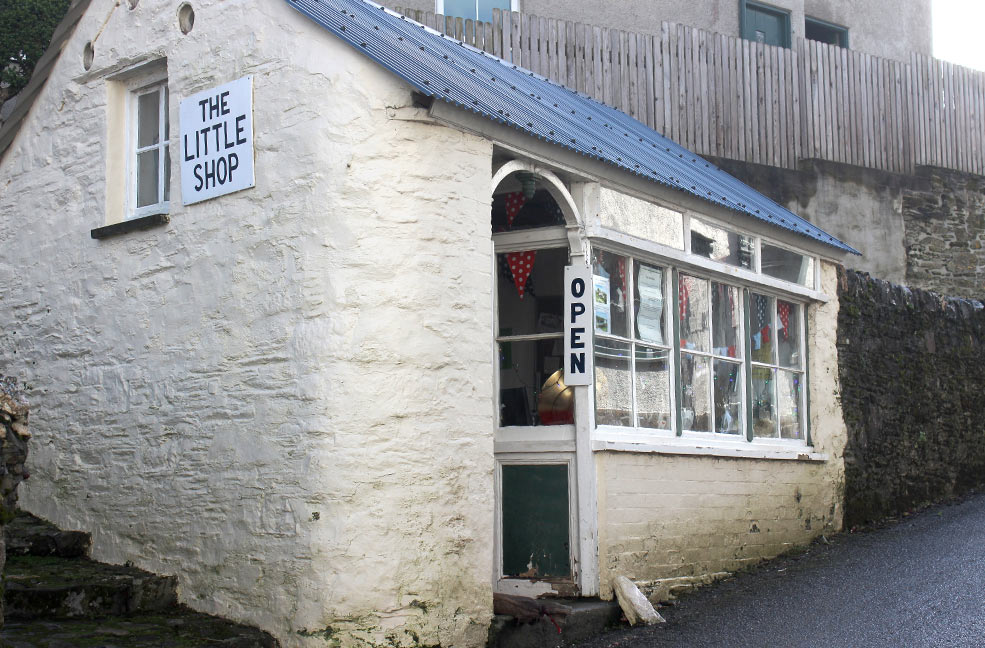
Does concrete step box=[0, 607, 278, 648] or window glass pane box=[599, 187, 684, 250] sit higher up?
window glass pane box=[599, 187, 684, 250]

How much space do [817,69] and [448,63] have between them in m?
8.72

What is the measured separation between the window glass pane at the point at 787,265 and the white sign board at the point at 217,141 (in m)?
5.08

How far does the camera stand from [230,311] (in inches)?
277

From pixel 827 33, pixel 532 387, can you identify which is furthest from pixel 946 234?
pixel 532 387

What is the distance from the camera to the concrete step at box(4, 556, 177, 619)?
6480 millimetres

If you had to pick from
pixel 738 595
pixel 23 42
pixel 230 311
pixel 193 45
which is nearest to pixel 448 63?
pixel 193 45

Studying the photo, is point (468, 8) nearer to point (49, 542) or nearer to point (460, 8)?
point (460, 8)

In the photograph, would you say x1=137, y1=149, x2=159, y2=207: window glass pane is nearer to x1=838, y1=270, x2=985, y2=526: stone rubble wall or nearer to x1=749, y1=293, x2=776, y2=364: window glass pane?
x1=749, y1=293, x2=776, y2=364: window glass pane

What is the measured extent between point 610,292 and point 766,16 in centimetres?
1075

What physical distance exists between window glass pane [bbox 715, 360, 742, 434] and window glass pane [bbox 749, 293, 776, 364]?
15.7 inches

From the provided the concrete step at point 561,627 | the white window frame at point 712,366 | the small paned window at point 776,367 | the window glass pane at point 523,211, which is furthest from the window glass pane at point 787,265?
the concrete step at point 561,627

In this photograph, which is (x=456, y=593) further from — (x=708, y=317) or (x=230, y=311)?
(x=708, y=317)

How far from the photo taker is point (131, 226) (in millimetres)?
7711

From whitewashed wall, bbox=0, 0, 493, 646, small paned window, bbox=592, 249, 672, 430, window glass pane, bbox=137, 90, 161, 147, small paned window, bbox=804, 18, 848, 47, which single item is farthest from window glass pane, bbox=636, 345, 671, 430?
small paned window, bbox=804, 18, 848, 47
